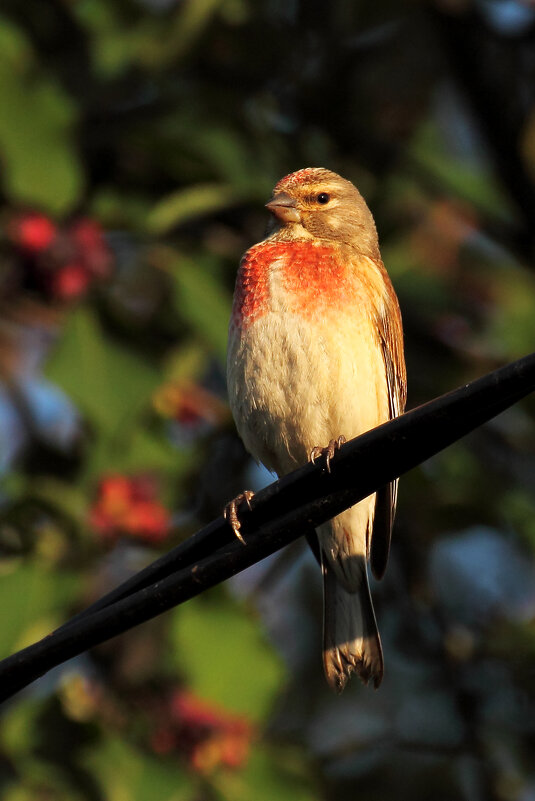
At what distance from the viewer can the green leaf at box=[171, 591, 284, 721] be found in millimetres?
4348

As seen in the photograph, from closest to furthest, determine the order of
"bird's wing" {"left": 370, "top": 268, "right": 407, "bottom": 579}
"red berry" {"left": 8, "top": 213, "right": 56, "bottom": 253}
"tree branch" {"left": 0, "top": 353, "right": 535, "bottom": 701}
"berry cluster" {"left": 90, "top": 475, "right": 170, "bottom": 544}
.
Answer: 1. "tree branch" {"left": 0, "top": 353, "right": 535, "bottom": 701}
2. "bird's wing" {"left": 370, "top": 268, "right": 407, "bottom": 579}
3. "berry cluster" {"left": 90, "top": 475, "right": 170, "bottom": 544}
4. "red berry" {"left": 8, "top": 213, "right": 56, "bottom": 253}

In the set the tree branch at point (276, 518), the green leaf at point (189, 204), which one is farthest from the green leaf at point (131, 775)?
the green leaf at point (189, 204)

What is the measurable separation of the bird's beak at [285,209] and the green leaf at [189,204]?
53 centimetres

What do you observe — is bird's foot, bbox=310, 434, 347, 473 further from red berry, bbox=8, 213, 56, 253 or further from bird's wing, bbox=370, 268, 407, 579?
red berry, bbox=8, 213, 56, 253

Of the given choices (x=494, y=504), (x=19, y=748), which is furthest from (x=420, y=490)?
(x=19, y=748)

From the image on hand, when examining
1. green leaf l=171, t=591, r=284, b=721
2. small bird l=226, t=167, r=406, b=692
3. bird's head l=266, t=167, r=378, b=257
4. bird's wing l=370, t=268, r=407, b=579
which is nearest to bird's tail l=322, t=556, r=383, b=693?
small bird l=226, t=167, r=406, b=692

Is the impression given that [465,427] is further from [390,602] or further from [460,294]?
[390,602]

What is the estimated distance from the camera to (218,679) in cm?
435

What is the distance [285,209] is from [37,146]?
3.44 ft

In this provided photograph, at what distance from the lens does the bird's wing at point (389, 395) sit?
13.5ft

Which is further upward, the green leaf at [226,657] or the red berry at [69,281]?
the red berry at [69,281]

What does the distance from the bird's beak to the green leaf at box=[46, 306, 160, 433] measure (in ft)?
2.55

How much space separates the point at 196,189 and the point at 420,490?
5.26ft

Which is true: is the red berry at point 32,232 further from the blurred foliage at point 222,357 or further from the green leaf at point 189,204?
the green leaf at point 189,204
